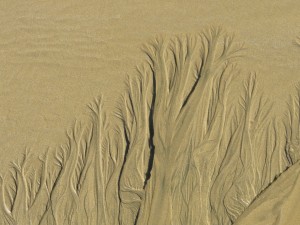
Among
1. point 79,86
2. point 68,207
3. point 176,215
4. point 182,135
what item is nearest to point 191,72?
point 182,135

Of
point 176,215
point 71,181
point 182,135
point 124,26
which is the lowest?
point 176,215

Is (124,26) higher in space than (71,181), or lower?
higher

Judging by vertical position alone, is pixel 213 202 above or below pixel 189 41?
below

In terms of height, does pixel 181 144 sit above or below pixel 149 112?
below

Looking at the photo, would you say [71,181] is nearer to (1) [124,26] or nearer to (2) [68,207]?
(2) [68,207]

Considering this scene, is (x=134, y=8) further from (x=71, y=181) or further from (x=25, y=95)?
(x=71, y=181)

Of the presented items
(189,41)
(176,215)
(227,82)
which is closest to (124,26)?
(189,41)
